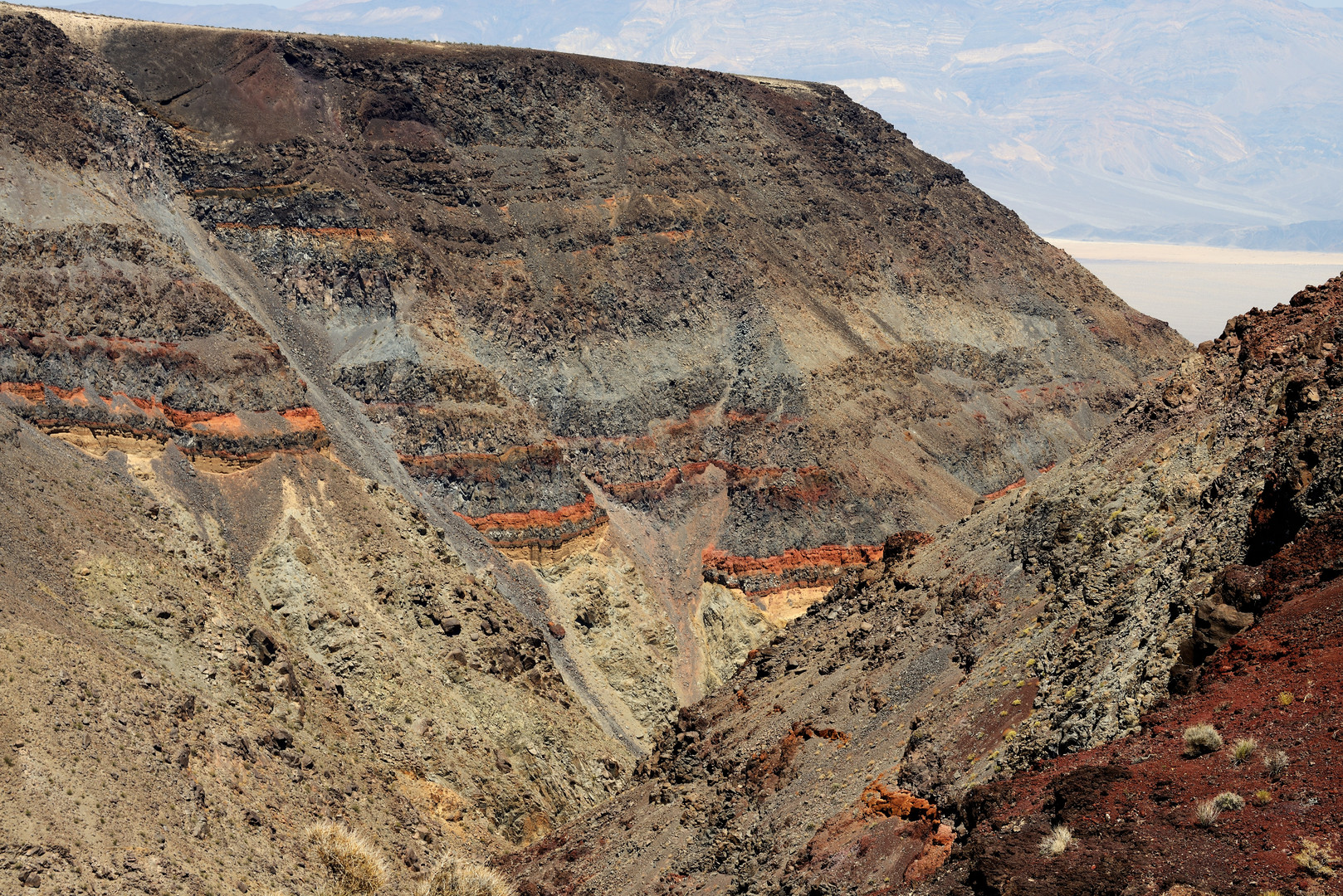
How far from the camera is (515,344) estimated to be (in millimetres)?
59562

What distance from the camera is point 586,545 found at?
2121 inches

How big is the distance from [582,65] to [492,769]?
49399 mm

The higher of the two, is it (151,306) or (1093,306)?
(151,306)

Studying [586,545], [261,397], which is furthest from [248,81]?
[586,545]

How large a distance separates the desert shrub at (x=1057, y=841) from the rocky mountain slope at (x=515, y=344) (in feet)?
75.3

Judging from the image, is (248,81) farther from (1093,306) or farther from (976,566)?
(1093,306)

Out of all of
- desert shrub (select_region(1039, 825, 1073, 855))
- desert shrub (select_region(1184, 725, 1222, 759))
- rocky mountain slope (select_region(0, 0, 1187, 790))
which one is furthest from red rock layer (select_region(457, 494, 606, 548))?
desert shrub (select_region(1184, 725, 1222, 759))

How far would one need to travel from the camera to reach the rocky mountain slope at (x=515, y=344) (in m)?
42.9

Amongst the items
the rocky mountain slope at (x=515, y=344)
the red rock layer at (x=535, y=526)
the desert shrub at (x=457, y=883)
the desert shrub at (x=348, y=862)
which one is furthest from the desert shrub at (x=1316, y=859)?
the red rock layer at (x=535, y=526)

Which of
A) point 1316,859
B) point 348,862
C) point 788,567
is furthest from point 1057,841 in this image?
point 788,567

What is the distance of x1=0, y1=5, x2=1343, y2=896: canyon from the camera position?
24.5m

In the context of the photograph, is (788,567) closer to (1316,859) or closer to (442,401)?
(442,401)

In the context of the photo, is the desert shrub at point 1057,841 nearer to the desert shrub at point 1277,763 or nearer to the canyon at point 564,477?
the canyon at point 564,477

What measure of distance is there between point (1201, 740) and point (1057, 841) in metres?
2.56
